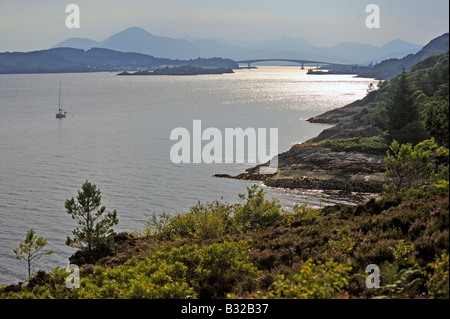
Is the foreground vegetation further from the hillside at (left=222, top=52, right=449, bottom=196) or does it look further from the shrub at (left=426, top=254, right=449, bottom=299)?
the hillside at (left=222, top=52, right=449, bottom=196)

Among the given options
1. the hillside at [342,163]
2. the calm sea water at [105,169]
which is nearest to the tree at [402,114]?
the hillside at [342,163]

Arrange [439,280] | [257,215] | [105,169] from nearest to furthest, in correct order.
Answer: [439,280] → [257,215] → [105,169]

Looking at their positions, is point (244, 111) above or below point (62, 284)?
above

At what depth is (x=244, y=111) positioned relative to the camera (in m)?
123

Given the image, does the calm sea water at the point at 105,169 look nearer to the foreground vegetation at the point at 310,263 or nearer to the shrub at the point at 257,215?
the shrub at the point at 257,215

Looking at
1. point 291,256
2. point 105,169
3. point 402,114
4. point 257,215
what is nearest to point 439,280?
point 291,256

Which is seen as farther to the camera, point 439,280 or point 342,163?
point 342,163

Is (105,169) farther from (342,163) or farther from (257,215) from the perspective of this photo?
(257,215)

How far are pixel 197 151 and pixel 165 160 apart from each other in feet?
24.1

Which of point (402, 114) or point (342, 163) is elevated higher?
point (402, 114)

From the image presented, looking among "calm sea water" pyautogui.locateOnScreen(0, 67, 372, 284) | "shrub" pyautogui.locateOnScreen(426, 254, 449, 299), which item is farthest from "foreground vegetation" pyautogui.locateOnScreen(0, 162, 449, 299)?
"calm sea water" pyautogui.locateOnScreen(0, 67, 372, 284)

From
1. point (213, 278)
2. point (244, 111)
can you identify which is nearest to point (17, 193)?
point (213, 278)

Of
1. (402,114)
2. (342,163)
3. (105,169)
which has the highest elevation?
(402,114)
